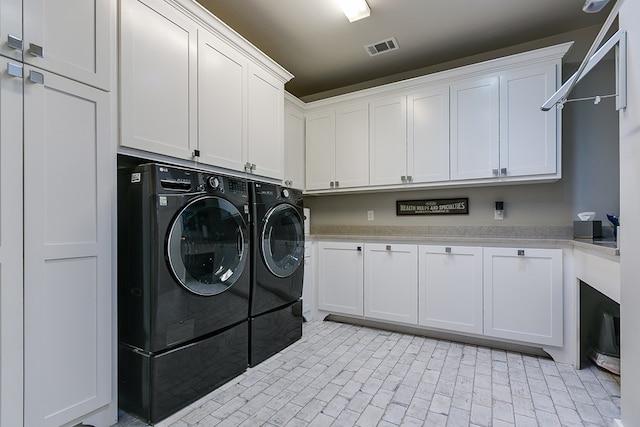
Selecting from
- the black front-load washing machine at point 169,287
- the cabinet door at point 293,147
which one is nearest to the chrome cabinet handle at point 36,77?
the black front-load washing machine at point 169,287

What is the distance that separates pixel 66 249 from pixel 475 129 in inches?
114

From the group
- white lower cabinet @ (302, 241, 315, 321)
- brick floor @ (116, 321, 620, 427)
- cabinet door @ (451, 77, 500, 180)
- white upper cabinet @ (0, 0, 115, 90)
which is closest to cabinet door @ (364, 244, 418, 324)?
brick floor @ (116, 321, 620, 427)

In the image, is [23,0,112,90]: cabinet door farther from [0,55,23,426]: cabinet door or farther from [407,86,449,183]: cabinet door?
[407,86,449,183]: cabinet door

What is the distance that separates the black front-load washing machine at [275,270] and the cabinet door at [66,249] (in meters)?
0.87

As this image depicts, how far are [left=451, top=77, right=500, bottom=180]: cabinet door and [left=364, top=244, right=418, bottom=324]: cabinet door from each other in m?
0.83

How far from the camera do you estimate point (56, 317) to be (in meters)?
1.33

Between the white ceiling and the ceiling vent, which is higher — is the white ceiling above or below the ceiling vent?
above

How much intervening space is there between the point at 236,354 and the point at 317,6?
8.19 feet

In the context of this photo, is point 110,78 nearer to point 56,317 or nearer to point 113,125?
point 113,125

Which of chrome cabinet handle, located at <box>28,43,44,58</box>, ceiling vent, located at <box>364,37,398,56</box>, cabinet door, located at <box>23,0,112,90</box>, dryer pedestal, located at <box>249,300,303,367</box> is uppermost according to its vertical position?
ceiling vent, located at <box>364,37,398,56</box>

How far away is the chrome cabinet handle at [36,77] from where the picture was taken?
4.06 feet

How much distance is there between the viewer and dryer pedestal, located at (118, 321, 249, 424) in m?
1.53

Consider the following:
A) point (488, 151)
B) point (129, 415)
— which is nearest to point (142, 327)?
point (129, 415)

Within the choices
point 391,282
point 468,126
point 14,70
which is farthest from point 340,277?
point 14,70
